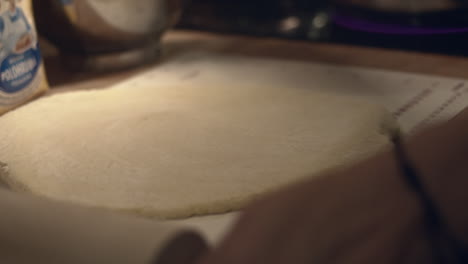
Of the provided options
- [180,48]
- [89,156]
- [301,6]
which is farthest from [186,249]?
[301,6]

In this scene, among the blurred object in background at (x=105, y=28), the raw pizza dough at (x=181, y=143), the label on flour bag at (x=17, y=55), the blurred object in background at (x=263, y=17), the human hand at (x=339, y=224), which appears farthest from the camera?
the blurred object in background at (x=263, y=17)

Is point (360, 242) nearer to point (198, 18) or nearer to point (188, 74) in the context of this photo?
point (188, 74)

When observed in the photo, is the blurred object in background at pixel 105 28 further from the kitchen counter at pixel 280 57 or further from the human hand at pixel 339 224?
the human hand at pixel 339 224

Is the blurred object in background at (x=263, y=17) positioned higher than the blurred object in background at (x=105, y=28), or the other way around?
the blurred object in background at (x=105, y=28)

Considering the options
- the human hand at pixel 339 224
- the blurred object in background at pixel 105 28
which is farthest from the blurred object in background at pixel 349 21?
the human hand at pixel 339 224

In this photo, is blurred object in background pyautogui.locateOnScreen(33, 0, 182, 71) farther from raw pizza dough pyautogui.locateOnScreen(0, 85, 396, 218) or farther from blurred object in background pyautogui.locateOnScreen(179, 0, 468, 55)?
blurred object in background pyautogui.locateOnScreen(179, 0, 468, 55)

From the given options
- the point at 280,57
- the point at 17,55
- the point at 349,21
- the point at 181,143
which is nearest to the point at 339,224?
the point at 181,143

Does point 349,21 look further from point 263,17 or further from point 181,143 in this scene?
point 181,143
